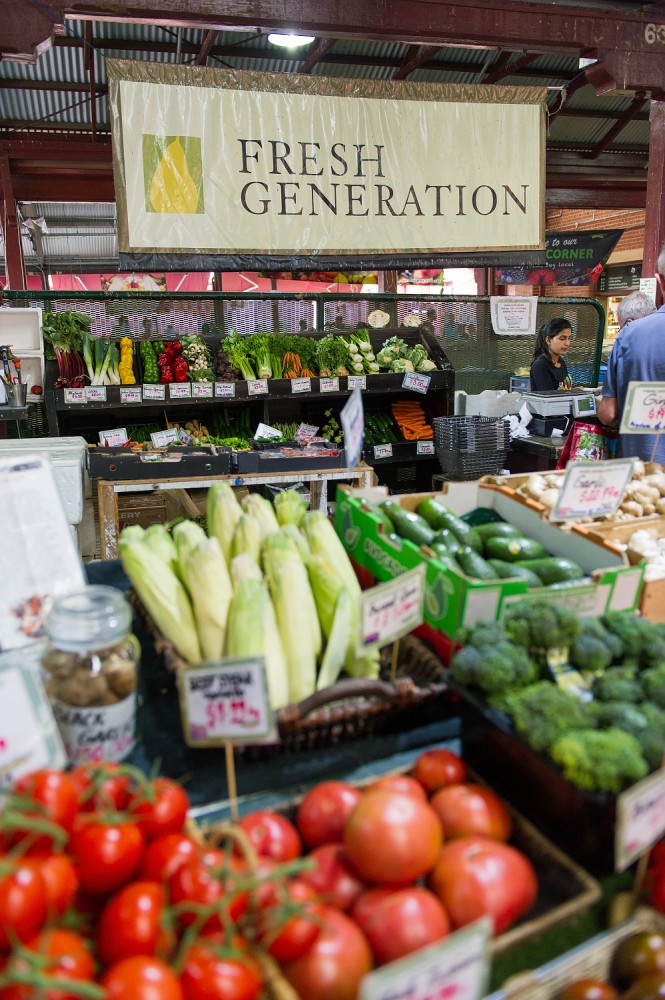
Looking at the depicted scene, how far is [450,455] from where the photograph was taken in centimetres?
544

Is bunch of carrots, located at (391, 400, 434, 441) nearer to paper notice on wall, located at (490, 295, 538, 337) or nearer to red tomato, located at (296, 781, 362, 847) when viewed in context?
paper notice on wall, located at (490, 295, 538, 337)

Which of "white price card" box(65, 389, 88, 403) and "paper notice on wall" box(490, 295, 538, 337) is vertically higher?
"paper notice on wall" box(490, 295, 538, 337)

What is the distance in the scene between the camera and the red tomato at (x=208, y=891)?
97 cm

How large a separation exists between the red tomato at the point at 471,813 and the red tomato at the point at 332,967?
301 millimetres

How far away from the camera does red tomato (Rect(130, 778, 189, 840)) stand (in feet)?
3.66

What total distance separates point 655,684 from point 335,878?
76 cm

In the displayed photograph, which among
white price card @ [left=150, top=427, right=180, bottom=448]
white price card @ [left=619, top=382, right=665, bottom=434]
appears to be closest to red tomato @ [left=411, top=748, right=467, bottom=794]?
white price card @ [left=619, top=382, right=665, bottom=434]

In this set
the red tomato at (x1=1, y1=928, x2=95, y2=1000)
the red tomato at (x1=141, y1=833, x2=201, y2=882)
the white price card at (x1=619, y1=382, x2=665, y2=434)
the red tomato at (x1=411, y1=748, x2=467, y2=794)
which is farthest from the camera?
the white price card at (x1=619, y1=382, x2=665, y2=434)

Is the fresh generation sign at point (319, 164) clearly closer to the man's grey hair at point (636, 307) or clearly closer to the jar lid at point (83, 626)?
the man's grey hair at point (636, 307)

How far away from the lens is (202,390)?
5.34m

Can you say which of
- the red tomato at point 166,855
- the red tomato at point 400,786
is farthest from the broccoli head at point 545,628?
the red tomato at point 166,855

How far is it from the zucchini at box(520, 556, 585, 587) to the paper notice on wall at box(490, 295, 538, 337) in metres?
5.00

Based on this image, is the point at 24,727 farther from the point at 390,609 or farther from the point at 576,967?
the point at 576,967

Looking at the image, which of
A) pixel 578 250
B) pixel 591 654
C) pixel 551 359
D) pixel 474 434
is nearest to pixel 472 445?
pixel 474 434
